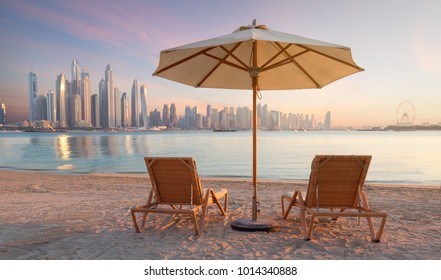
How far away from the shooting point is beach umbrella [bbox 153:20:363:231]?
3.95m

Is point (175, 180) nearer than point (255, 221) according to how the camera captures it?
Yes

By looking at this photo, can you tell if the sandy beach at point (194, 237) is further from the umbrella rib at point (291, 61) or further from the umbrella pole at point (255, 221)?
the umbrella rib at point (291, 61)

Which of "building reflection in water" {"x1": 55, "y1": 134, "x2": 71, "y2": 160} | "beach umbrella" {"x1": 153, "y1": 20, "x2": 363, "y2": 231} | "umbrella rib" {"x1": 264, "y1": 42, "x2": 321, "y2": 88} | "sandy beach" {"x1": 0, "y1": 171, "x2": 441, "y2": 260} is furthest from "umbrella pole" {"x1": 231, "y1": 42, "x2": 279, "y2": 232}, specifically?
"building reflection in water" {"x1": 55, "y1": 134, "x2": 71, "y2": 160}

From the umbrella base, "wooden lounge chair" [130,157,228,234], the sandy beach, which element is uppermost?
"wooden lounge chair" [130,157,228,234]

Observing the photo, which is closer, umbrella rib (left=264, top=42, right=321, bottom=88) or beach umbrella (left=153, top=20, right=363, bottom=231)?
beach umbrella (left=153, top=20, right=363, bottom=231)

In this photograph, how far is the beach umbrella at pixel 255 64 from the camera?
3951mm

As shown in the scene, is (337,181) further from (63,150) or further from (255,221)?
(63,150)

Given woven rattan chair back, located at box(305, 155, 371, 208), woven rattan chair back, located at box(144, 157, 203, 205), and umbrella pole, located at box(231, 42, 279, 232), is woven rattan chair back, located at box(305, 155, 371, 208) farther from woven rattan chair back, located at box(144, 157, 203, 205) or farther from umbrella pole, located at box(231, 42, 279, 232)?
woven rattan chair back, located at box(144, 157, 203, 205)

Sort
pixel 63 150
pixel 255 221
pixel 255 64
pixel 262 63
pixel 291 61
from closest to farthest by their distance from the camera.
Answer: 1. pixel 255 64
2. pixel 255 221
3. pixel 291 61
4. pixel 262 63
5. pixel 63 150

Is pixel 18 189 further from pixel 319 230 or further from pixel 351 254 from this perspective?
pixel 351 254

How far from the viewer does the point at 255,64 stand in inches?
173

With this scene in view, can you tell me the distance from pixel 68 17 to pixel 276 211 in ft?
189

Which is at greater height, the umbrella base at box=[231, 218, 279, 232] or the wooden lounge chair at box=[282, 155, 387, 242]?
the wooden lounge chair at box=[282, 155, 387, 242]

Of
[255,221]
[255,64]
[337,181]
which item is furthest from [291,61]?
[255,221]
